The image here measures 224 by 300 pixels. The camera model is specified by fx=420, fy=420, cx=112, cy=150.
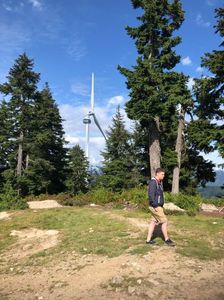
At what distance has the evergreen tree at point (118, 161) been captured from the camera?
1671 inches

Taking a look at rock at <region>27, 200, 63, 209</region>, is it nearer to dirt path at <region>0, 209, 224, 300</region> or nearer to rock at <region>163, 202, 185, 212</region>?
rock at <region>163, 202, 185, 212</region>

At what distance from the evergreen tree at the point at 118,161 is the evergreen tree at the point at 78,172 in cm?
191

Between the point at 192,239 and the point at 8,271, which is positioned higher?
the point at 192,239

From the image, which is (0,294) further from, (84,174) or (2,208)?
(84,174)

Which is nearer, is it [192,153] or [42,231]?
[42,231]

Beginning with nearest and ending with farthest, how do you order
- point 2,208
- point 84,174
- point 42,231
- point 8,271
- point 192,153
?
point 8,271 → point 42,231 → point 2,208 → point 192,153 → point 84,174

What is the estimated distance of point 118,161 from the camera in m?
44.4

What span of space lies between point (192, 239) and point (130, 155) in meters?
31.4

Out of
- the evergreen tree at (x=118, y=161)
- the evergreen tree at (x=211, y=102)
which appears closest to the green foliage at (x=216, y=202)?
the evergreen tree at (x=211, y=102)

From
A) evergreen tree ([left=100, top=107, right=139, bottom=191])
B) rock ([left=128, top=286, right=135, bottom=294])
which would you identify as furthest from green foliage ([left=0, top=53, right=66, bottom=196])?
rock ([left=128, top=286, right=135, bottom=294])

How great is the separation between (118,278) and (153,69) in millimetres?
22157

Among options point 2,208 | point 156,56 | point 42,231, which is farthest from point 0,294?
point 156,56

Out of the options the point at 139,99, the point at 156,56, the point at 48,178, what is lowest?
the point at 48,178

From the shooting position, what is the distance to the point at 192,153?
122 ft
